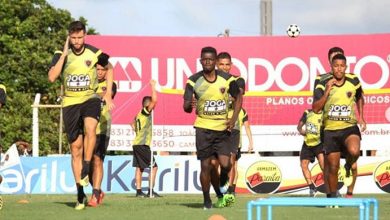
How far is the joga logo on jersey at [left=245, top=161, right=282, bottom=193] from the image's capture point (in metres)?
25.8

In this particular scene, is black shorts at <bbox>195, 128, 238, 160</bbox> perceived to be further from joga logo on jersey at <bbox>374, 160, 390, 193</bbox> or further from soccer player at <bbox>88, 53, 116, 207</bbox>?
joga logo on jersey at <bbox>374, 160, 390, 193</bbox>

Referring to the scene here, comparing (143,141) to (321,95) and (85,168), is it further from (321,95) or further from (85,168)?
(321,95)

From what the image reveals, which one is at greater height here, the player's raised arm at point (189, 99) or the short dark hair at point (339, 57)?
the short dark hair at point (339, 57)

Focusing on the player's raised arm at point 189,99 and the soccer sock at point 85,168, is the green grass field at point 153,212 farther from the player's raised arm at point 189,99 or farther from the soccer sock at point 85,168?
→ the player's raised arm at point 189,99

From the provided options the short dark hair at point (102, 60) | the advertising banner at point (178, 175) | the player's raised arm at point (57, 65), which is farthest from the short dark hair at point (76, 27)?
the advertising banner at point (178, 175)

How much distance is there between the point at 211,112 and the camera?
47.8ft

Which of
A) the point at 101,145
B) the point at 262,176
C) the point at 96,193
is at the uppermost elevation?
the point at 101,145

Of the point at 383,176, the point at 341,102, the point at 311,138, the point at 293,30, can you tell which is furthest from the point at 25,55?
the point at 341,102

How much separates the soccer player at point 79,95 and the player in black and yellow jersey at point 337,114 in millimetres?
2910

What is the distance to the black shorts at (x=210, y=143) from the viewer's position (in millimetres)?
14570

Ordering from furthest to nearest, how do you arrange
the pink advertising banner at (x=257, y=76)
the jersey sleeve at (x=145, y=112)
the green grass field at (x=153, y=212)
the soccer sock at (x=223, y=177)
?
the pink advertising banner at (x=257, y=76)
the jersey sleeve at (x=145, y=112)
the soccer sock at (x=223, y=177)
the green grass field at (x=153, y=212)

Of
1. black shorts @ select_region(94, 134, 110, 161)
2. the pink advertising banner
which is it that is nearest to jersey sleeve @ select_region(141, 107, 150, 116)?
the pink advertising banner

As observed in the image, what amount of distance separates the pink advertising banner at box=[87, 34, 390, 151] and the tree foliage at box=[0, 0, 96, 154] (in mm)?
19610

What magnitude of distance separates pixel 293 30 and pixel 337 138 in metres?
15.4
